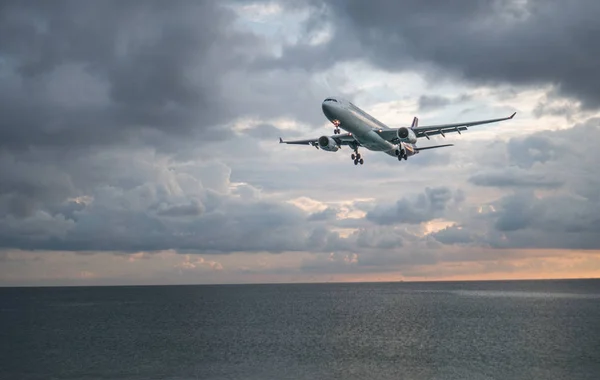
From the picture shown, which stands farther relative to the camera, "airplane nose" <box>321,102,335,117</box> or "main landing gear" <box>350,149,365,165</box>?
"main landing gear" <box>350,149,365,165</box>

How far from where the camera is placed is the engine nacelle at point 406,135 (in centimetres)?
8906

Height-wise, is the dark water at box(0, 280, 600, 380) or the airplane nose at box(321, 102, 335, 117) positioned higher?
the airplane nose at box(321, 102, 335, 117)

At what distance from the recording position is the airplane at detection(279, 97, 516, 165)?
84.4m

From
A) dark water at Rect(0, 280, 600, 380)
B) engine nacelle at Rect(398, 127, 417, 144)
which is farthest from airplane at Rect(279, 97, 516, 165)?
dark water at Rect(0, 280, 600, 380)

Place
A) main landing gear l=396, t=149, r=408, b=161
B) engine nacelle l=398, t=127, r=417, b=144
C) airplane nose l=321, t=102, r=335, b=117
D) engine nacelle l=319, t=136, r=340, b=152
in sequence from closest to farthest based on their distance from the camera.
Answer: airplane nose l=321, t=102, r=335, b=117 → engine nacelle l=398, t=127, r=417, b=144 → engine nacelle l=319, t=136, r=340, b=152 → main landing gear l=396, t=149, r=408, b=161

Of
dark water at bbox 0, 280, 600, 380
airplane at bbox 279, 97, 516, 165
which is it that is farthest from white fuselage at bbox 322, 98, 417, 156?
dark water at bbox 0, 280, 600, 380

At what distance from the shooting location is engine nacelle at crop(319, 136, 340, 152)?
306ft

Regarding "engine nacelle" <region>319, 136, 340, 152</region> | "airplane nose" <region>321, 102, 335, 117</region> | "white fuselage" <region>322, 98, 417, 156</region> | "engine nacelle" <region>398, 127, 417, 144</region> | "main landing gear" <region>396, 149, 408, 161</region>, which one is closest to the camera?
"airplane nose" <region>321, 102, 335, 117</region>

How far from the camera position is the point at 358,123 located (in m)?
86.2

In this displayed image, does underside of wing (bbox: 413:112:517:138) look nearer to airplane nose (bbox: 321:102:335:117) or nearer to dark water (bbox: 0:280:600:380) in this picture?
airplane nose (bbox: 321:102:335:117)

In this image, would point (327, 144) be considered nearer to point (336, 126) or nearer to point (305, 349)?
point (336, 126)

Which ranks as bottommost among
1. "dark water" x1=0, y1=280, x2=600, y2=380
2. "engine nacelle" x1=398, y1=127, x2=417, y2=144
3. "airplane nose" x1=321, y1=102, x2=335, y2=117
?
"dark water" x1=0, y1=280, x2=600, y2=380

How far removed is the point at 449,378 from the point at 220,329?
86637mm

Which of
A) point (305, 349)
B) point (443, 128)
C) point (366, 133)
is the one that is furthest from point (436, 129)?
point (305, 349)
